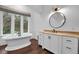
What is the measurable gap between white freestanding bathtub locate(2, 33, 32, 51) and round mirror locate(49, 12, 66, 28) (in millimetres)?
495

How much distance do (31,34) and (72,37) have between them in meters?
0.79

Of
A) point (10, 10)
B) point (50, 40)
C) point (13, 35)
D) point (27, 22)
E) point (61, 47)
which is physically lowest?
point (61, 47)

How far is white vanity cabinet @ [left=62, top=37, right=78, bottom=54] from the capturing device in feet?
5.60

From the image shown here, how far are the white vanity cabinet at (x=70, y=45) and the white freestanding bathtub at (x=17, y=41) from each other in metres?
0.75

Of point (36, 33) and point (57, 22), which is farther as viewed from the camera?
point (57, 22)

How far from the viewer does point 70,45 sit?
5.82ft

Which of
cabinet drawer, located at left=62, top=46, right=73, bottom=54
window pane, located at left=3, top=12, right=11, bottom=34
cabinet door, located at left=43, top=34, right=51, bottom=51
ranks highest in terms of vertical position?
window pane, located at left=3, top=12, right=11, bottom=34

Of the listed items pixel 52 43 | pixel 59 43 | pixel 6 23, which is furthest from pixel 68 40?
pixel 6 23

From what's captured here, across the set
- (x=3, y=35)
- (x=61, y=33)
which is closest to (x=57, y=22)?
(x=61, y=33)

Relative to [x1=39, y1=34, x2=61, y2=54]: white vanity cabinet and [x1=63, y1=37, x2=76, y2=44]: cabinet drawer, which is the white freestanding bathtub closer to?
[x1=39, y1=34, x2=61, y2=54]: white vanity cabinet

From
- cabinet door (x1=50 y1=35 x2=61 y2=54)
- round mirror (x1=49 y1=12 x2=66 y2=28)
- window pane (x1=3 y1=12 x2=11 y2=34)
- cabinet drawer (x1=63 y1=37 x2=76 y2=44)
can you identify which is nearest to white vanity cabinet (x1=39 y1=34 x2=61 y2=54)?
cabinet door (x1=50 y1=35 x2=61 y2=54)

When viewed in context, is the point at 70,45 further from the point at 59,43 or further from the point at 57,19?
the point at 57,19

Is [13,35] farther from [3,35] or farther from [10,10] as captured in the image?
[10,10]

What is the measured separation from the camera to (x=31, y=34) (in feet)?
5.47
